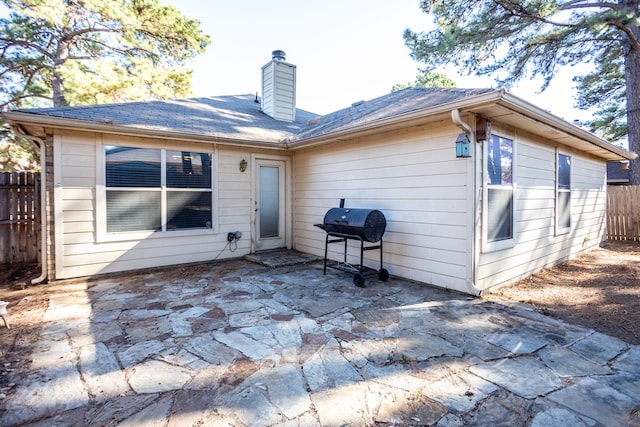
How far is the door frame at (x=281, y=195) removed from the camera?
20.5ft

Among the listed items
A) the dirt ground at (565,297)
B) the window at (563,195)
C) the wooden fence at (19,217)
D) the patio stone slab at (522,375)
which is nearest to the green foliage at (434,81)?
the window at (563,195)

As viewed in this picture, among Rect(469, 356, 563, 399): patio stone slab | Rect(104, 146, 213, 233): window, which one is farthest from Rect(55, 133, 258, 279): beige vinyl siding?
Rect(469, 356, 563, 399): patio stone slab

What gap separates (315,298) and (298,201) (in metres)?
3.19

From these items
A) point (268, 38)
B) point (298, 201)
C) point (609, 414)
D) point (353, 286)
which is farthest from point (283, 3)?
point (609, 414)

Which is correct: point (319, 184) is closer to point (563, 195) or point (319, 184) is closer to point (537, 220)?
point (537, 220)

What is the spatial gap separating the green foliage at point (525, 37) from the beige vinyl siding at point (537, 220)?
4090 millimetres

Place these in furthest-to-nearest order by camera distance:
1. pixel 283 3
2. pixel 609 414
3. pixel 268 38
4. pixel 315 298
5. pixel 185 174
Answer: pixel 268 38 → pixel 283 3 → pixel 185 174 → pixel 315 298 → pixel 609 414

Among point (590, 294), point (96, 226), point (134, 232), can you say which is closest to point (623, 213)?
point (590, 294)

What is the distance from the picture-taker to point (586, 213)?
280 inches

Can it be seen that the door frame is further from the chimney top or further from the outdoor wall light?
the outdoor wall light

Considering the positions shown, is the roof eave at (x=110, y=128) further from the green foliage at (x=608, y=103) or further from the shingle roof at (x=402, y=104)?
the green foliage at (x=608, y=103)

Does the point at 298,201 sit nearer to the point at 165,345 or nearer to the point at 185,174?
the point at 185,174

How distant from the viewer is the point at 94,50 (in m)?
10.1

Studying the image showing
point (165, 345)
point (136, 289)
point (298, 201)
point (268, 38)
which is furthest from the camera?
point (268, 38)
